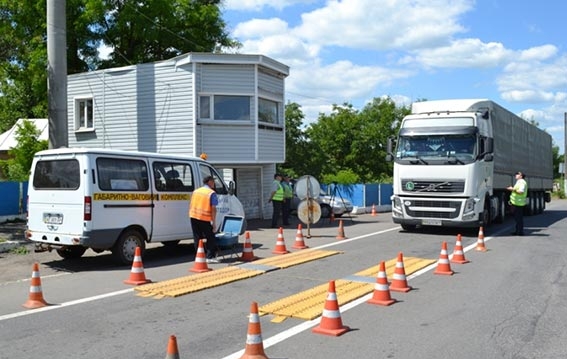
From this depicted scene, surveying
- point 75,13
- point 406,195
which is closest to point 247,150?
→ point 406,195

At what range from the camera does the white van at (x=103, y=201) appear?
1009 centimetres

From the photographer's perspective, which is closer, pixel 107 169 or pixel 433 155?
pixel 107 169

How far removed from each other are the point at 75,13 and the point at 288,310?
24.6 m

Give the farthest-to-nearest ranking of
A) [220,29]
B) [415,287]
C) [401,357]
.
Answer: [220,29]
[415,287]
[401,357]

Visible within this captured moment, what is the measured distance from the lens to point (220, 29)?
31375mm

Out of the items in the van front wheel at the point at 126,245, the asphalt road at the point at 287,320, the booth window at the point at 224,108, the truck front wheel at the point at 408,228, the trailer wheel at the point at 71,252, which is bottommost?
the asphalt road at the point at 287,320

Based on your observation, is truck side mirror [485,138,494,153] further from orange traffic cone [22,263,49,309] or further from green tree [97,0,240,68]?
green tree [97,0,240,68]

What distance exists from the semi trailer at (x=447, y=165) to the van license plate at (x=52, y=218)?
9.92 meters

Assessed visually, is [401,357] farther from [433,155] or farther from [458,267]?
[433,155]

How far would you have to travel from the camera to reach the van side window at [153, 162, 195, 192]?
11.5 meters

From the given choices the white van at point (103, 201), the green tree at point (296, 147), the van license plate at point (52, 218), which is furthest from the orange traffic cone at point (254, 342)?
the green tree at point (296, 147)

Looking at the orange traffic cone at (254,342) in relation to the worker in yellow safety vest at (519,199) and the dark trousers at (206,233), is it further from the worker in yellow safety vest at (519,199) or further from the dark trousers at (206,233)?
the worker in yellow safety vest at (519,199)

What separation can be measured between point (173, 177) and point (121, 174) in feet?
4.53

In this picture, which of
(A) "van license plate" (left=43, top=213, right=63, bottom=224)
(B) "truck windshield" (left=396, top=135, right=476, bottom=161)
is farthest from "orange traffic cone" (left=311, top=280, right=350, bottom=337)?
(B) "truck windshield" (left=396, top=135, right=476, bottom=161)
